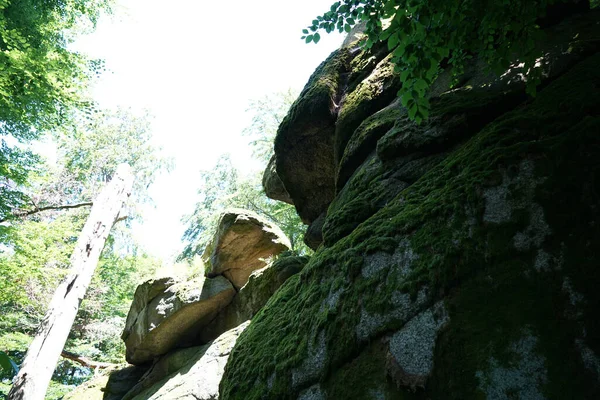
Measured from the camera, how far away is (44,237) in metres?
12.5

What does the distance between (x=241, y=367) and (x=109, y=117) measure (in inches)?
911

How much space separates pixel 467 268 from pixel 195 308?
29.7 feet

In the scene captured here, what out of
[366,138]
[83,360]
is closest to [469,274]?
[366,138]

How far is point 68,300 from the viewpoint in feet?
27.1

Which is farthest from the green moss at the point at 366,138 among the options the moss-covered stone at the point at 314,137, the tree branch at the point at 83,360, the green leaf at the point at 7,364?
the tree branch at the point at 83,360

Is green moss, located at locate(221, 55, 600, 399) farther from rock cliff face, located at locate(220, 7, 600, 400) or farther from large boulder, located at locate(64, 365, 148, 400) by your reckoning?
large boulder, located at locate(64, 365, 148, 400)

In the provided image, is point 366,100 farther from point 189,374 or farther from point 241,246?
point 189,374

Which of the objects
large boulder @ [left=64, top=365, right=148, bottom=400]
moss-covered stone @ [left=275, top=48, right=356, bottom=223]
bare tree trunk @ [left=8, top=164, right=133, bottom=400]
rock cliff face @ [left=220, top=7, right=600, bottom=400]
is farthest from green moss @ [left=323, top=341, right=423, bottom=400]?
large boulder @ [left=64, top=365, right=148, bottom=400]

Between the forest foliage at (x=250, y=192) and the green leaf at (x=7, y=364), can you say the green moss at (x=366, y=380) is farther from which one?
the forest foliage at (x=250, y=192)

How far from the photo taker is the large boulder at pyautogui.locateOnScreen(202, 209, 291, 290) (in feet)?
34.1

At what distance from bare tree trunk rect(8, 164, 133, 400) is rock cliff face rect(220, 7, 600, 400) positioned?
5.94 metres

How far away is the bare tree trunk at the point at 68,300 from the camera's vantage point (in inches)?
283

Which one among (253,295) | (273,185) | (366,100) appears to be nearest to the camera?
(366,100)

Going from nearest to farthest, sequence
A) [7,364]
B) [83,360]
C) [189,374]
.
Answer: [7,364] → [189,374] → [83,360]
